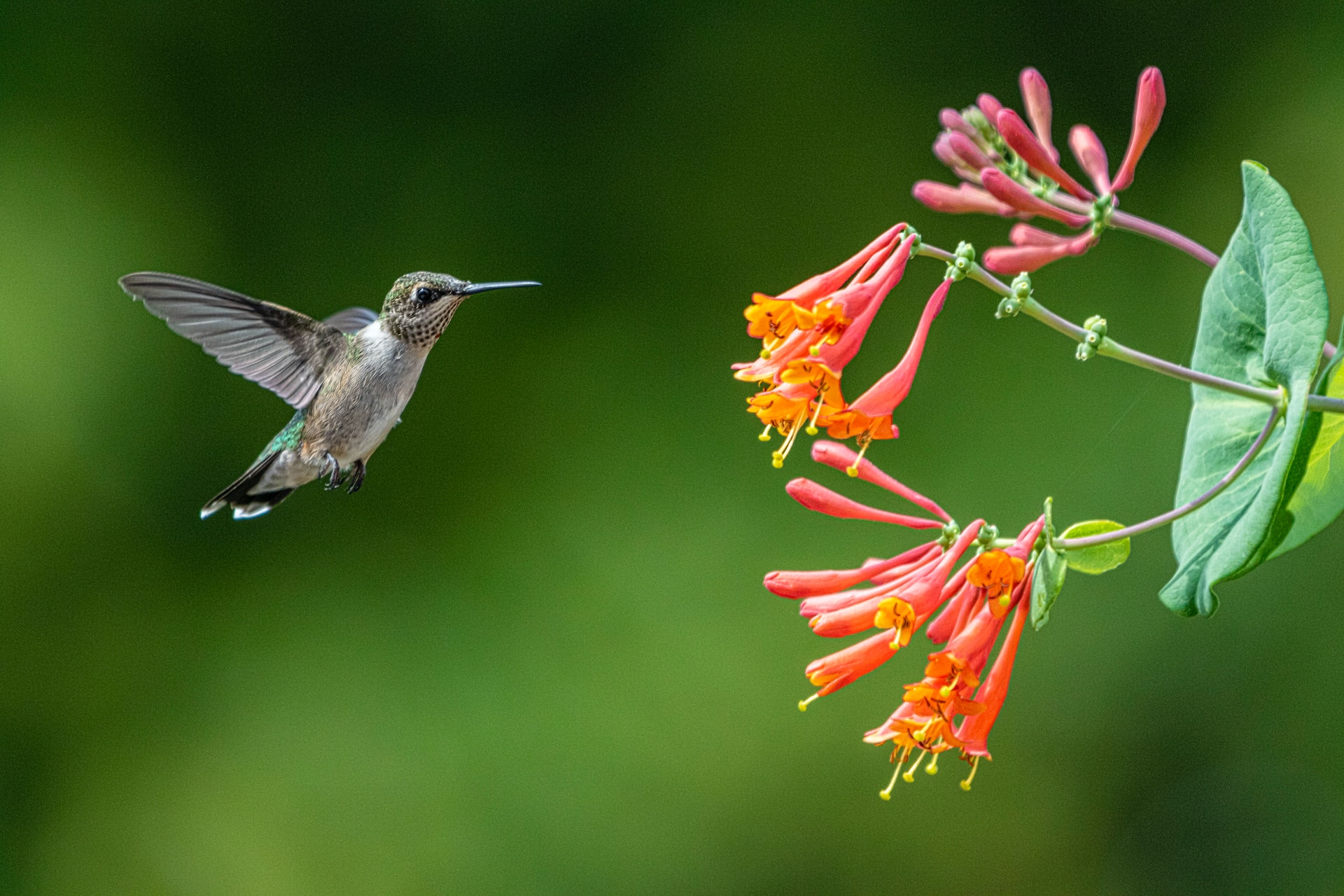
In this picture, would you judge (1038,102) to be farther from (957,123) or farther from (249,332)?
(249,332)

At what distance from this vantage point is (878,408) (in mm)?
1388

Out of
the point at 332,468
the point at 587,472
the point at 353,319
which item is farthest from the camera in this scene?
the point at 587,472

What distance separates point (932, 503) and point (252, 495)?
1.43 metres

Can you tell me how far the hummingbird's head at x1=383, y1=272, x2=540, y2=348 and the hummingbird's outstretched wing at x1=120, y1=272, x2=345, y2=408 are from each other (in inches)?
7.6

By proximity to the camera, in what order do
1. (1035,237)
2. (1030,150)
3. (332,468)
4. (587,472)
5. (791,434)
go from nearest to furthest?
(791,434)
(1030,150)
(1035,237)
(332,468)
(587,472)

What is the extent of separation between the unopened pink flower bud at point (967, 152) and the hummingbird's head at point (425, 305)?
2.63 feet

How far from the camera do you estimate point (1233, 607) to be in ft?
14.2

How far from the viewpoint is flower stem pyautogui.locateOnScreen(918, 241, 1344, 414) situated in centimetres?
122

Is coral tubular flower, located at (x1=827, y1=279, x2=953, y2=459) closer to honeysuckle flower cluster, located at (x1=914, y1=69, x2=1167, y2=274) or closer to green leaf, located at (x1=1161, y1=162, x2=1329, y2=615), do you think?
honeysuckle flower cluster, located at (x1=914, y1=69, x2=1167, y2=274)

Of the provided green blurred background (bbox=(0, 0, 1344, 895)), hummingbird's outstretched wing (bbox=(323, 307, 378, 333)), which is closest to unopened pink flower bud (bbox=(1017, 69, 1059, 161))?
hummingbird's outstretched wing (bbox=(323, 307, 378, 333))

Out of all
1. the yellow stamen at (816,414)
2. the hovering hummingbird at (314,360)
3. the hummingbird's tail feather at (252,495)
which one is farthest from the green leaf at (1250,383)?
the hummingbird's tail feather at (252,495)

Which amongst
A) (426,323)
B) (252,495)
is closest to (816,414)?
(426,323)

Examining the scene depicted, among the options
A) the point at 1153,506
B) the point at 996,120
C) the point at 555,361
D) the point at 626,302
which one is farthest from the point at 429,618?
the point at 996,120

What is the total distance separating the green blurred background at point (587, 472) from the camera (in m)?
4.44
